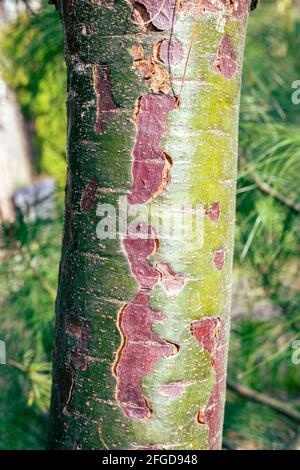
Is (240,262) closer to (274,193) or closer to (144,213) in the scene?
(274,193)

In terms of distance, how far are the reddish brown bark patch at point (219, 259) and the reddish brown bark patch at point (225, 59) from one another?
144mm

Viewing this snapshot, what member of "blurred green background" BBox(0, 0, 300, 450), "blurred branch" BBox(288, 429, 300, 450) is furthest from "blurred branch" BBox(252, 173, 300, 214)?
"blurred branch" BBox(288, 429, 300, 450)

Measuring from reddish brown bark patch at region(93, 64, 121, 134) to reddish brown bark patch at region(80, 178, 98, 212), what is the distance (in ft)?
0.13

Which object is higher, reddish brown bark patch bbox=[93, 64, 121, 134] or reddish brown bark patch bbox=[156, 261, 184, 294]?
reddish brown bark patch bbox=[93, 64, 121, 134]

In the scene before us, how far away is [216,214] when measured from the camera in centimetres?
50

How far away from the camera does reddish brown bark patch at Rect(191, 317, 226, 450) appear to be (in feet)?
1.66

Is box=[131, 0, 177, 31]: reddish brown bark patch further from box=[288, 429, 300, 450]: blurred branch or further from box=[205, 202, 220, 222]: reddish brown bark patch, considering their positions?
box=[288, 429, 300, 450]: blurred branch

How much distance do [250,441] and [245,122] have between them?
2.11 ft

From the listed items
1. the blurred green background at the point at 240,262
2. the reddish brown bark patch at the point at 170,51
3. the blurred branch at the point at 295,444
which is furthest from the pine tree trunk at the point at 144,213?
the blurred branch at the point at 295,444

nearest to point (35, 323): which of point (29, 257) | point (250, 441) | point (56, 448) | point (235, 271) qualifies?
point (29, 257)

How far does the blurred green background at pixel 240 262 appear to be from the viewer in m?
1.03

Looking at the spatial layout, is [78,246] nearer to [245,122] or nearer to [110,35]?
[110,35]

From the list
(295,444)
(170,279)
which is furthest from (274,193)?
(170,279)

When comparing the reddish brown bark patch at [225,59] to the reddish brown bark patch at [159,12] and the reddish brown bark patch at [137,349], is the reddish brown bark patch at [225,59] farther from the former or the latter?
the reddish brown bark patch at [137,349]
